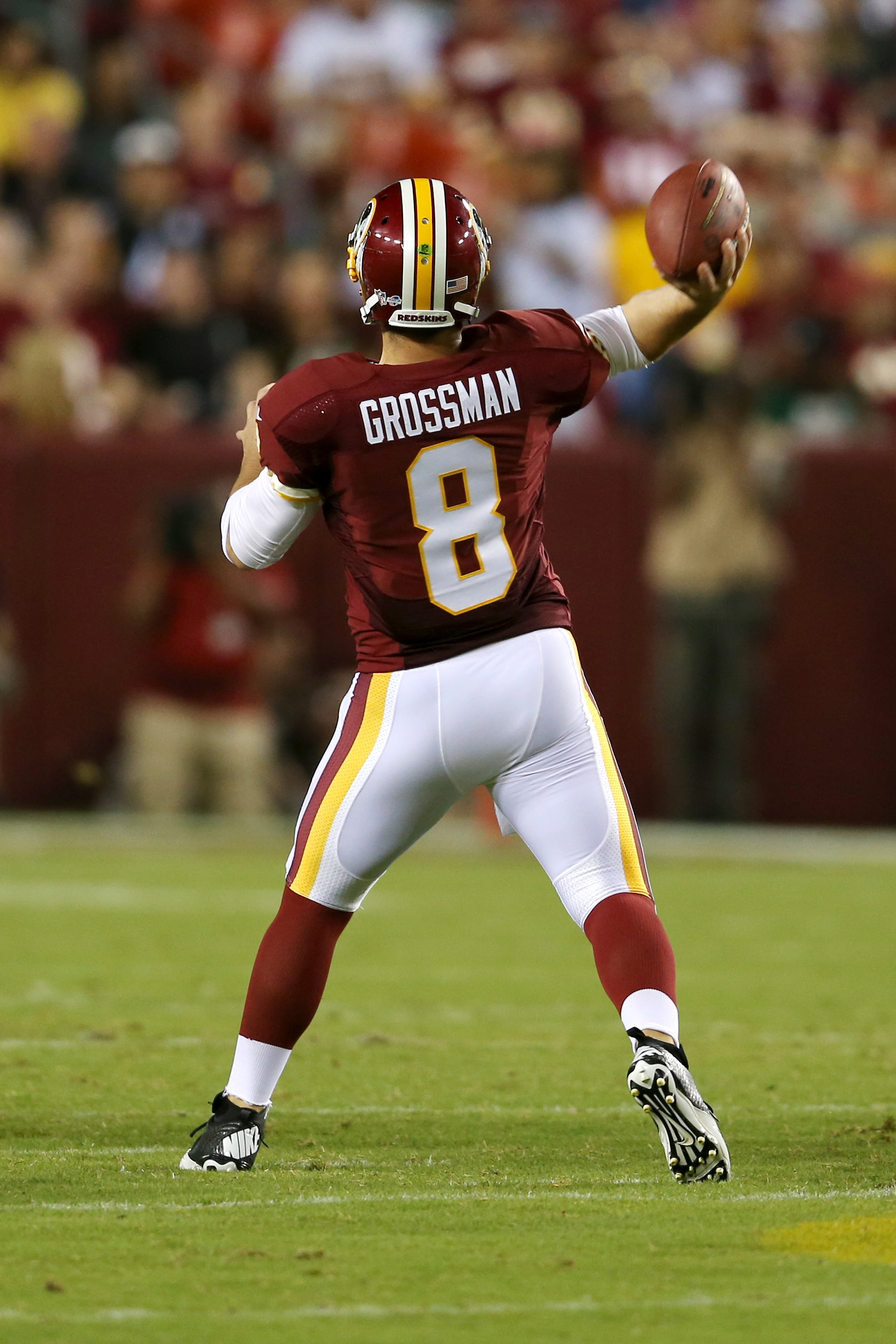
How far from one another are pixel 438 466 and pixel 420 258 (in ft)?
1.32

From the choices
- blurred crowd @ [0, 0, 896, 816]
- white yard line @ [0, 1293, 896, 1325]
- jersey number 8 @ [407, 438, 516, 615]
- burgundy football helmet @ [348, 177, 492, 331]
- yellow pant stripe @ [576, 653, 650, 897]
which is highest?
blurred crowd @ [0, 0, 896, 816]

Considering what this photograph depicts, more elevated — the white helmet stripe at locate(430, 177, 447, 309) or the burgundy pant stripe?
the white helmet stripe at locate(430, 177, 447, 309)

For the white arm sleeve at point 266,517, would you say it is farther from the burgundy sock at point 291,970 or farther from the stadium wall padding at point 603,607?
the stadium wall padding at point 603,607

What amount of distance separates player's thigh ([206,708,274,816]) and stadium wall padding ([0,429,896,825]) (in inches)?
41.3

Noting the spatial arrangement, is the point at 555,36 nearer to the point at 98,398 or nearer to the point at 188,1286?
the point at 98,398

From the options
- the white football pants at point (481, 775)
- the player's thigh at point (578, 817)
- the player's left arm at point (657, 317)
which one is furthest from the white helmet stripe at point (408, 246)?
the player's thigh at point (578, 817)

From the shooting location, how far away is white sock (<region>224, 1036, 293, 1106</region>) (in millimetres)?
4531

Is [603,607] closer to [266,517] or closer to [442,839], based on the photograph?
[442,839]

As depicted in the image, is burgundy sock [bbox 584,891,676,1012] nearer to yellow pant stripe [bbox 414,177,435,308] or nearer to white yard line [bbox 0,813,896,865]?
yellow pant stripe [bbox 414,177,435,308]

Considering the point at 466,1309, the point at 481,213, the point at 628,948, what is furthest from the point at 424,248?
the point at 481,213

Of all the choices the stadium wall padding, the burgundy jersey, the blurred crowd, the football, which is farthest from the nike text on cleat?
the stadium wall padding

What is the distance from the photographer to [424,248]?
4391 mm

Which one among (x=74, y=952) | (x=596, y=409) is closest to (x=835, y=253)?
(x=596, y=409)

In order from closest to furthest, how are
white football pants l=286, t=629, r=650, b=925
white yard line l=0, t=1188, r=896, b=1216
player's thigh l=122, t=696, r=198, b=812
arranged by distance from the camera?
1. white yard line l=0, t=1188, r=896, b=1216
2. white football pants l=286, t=629, r=650, b=925
3. player's thigh l=122, t=696, r=198, b=812
